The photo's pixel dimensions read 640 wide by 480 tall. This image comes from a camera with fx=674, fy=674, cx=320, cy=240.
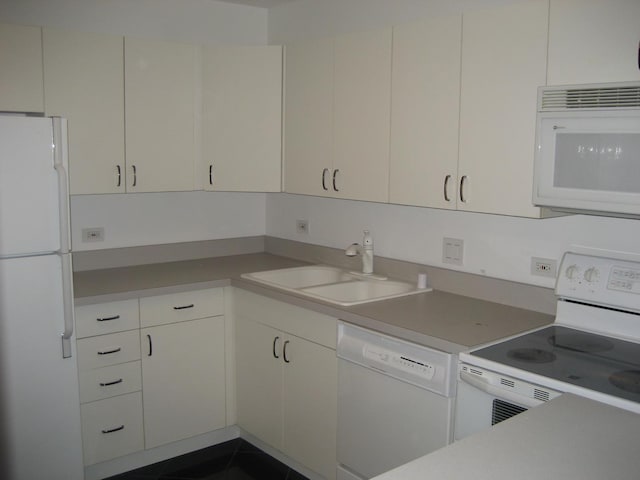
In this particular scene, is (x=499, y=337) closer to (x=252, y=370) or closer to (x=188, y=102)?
(x=252, y=370)

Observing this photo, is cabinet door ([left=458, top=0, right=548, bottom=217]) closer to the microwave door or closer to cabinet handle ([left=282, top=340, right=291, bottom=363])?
the microwave door

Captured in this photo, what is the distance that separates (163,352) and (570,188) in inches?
80.0

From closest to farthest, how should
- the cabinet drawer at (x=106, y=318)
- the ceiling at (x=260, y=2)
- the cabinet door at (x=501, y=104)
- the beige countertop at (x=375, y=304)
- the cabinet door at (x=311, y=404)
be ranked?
1. the cabinet door at (x=501, y=104)
2. the beige countertop at (x=375, y=304)
3. the cabinet door at (x=311, y=404)
4. the cabinet drawer at (x=106, y=318)
5. the ceiling at (x=260, y=2)

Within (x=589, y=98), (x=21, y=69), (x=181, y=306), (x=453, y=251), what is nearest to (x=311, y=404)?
(x=181, y=306)

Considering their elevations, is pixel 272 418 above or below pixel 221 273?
below

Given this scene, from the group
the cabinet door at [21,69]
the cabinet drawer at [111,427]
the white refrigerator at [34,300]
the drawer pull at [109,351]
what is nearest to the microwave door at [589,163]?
the white refrigerator at [34,300]

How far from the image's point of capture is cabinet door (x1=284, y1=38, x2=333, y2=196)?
127 inches

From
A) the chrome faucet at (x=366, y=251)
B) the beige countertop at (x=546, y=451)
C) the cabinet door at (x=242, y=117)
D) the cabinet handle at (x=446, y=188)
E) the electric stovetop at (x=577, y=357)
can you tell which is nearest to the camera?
the beige countertop at (x=546, y=451)

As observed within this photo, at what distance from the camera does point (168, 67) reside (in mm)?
3424

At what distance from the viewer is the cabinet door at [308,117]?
10.6 feet

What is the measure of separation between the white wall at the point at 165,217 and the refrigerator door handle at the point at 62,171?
85 cm

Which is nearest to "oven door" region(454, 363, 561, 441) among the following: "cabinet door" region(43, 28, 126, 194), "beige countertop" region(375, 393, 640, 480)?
"beige countertop" region(375, 393, 640, 480)

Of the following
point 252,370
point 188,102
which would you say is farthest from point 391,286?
point 188,102

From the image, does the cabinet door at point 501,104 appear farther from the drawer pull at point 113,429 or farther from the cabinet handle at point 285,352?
the drawer pull at point 113,429
